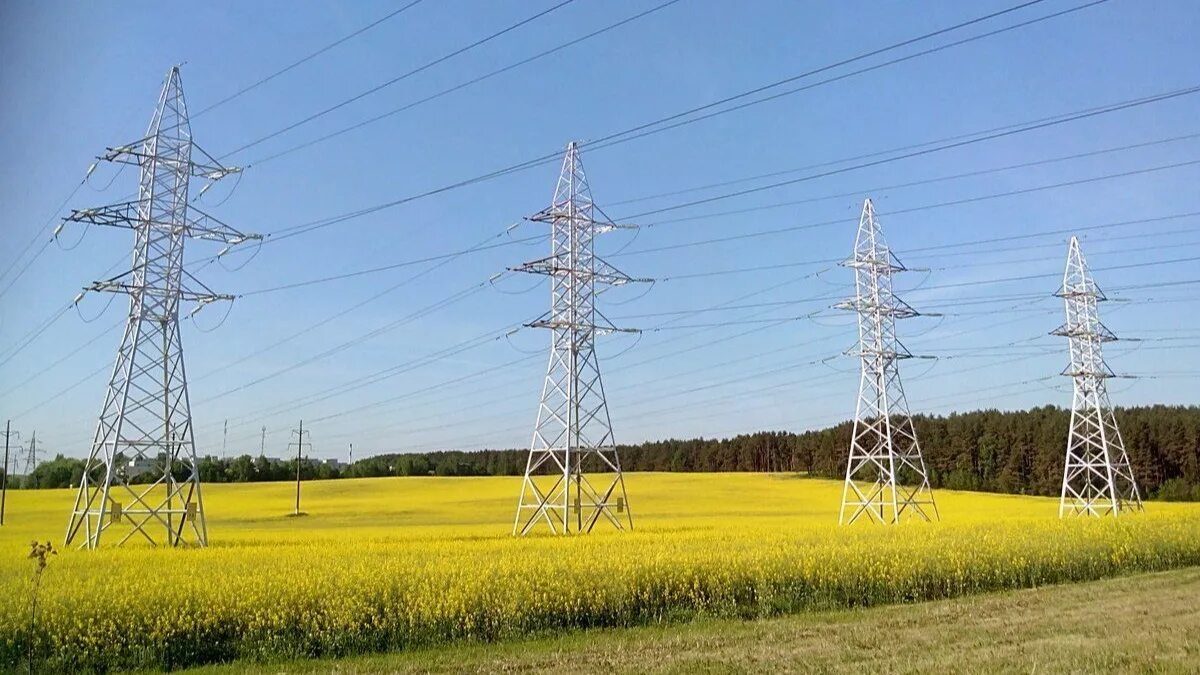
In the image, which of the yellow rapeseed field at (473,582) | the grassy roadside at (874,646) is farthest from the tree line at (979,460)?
the grassy roadside at (874,646)

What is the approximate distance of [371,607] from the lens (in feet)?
49.6

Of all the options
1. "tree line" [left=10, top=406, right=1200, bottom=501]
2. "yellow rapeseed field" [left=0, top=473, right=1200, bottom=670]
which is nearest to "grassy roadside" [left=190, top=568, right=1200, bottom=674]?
"yellow rapeseed field" [left=0, top=473, right=1200, bottom=670]

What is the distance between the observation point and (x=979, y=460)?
110 metres

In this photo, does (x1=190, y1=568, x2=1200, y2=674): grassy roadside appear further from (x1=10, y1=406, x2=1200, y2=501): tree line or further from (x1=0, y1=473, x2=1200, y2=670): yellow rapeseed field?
(x1=10, y1=406, x2=1200, y2=501): tree line

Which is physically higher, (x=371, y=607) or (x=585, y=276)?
(x=585, y=276)

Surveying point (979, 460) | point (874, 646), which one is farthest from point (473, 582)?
point (979, 460)

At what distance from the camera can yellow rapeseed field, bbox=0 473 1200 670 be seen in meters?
14.2

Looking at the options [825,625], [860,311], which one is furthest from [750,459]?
[825,625]

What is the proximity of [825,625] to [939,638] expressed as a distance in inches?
91.7

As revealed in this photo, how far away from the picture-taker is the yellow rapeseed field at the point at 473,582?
1423 cm

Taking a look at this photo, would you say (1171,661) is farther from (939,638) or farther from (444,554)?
(444,554)

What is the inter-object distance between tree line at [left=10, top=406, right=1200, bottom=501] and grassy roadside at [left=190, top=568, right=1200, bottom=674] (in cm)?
7867

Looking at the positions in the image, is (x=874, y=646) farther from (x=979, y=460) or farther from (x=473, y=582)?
(x=979, y=460)

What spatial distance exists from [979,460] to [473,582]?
10644 cm
